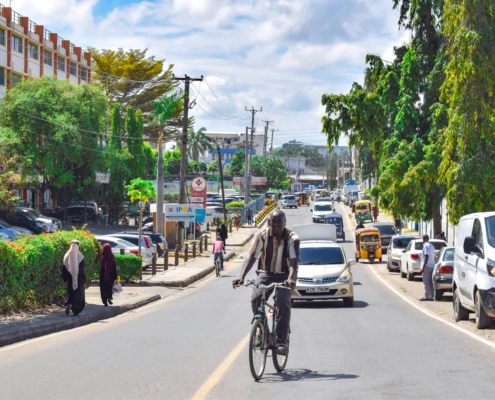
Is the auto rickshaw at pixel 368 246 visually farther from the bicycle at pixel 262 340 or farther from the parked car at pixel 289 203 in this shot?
the parked car at pixel 289 203

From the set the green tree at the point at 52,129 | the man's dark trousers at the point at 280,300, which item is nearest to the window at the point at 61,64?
the green tree at the point at 52,129

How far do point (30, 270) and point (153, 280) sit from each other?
13.8 meters

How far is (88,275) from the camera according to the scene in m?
22.0

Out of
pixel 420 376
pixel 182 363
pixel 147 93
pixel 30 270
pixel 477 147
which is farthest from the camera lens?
pixel 147 93

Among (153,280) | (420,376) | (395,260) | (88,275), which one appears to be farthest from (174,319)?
(395,260)

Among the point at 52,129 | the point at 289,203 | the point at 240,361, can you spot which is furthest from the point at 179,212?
the point at 289,203

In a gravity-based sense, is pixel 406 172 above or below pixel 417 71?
below

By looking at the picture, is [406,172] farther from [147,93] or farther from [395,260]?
[147,93]

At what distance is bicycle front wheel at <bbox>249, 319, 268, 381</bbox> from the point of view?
870 cm

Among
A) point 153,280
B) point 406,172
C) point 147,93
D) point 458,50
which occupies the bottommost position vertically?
point 153,280

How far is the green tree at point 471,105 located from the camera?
853 inches

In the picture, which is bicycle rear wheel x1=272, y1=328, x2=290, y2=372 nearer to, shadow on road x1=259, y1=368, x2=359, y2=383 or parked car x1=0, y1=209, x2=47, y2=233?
shadow on road x1=259, y1=368, x2=359, y2=383

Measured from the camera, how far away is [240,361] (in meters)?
10.5

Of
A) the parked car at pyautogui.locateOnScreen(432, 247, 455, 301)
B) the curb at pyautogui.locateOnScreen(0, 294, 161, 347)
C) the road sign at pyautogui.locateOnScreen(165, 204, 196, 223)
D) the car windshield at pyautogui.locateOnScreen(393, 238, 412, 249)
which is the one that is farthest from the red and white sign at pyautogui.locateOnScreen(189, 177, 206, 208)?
the parked car at pyautogui.locateOnScreen(432, 247, 455, 301)
